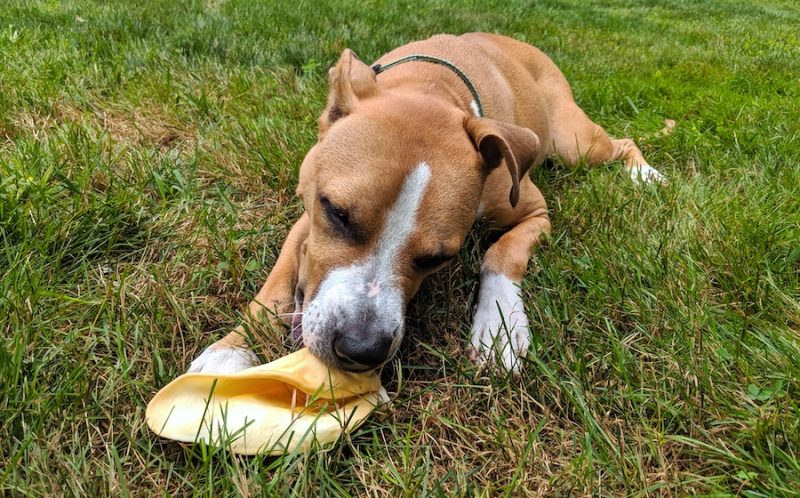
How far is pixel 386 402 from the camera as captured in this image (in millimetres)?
2387

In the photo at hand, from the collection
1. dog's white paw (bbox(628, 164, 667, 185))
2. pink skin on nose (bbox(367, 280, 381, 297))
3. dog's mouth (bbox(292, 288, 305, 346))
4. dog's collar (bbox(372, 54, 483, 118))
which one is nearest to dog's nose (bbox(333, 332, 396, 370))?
pink skin on nose (bbox(367, 280, 381, 297))

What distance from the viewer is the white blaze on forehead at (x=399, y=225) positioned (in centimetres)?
254

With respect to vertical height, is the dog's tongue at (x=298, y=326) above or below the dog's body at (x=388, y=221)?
below

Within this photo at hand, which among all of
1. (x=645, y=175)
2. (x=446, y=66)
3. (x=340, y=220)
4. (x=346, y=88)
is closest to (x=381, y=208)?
(x=340, y=220)

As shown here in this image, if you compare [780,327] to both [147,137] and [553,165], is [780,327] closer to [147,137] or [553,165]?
[553,165]

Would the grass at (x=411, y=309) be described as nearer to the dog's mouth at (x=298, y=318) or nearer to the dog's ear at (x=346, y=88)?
the dog's mouth at (x=298, y=318)

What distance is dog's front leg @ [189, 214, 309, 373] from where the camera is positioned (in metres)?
2.51

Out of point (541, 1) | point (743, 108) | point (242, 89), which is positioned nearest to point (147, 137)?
point (242, 89)

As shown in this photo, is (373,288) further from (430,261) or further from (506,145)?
(506,145)

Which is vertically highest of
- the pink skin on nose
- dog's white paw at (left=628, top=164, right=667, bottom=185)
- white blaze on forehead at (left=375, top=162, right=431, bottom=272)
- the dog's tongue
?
white blaze on forehead at (left=375, top=162, right=431, bottom=272)

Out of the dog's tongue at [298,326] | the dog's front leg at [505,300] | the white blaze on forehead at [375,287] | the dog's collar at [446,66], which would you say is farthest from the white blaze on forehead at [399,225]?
the dog's collar at [446,66]

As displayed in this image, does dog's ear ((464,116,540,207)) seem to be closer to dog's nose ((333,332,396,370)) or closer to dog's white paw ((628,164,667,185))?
dog's nose ((333,332,396,370))

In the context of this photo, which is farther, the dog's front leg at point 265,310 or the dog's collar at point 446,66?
the dog's collar at point 446,66

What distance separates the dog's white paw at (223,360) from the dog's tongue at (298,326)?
195 mm
